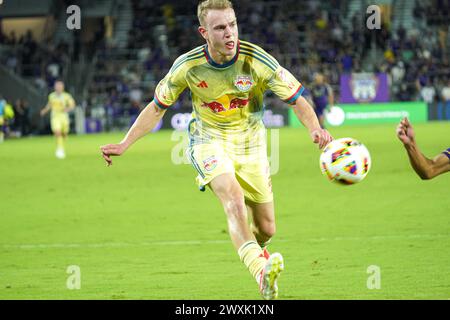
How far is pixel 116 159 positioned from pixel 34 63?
68.0 ft

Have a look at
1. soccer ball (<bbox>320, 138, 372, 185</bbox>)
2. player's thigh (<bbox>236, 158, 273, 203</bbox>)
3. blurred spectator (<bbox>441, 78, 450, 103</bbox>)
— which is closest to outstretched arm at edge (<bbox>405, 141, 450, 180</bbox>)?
soccer ball (<bbox>320, 138, 372, 185</bbox>)

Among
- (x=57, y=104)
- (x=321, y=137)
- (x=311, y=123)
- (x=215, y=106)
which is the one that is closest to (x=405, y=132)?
(x=321, y=137)

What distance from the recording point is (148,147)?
29.7 m

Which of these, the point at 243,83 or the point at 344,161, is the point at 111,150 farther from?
the point at 344,161

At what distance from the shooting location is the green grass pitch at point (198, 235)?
834 cm

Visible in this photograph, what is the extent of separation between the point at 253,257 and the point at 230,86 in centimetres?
157

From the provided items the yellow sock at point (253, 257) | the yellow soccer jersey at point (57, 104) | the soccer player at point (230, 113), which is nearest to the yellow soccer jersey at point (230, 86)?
the soccer player at point (230, 113)

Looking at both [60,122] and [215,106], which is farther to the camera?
[60,122]

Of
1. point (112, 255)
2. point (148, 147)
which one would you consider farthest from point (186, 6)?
point (112, 255)

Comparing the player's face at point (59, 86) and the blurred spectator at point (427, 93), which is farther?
the blurred spectator at point (427, 93)

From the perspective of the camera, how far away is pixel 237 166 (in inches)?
313

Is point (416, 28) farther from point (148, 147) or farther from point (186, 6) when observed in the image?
point (148, 147)

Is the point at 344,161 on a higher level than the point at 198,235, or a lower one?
higher

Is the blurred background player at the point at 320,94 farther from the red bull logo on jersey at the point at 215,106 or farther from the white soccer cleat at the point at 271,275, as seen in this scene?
the white soccer cleat at the point at 271,275
